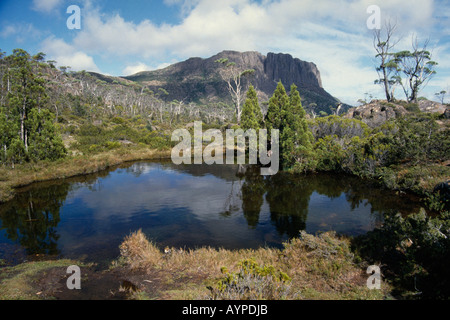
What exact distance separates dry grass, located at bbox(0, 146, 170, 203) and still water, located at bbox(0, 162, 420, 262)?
1032mm

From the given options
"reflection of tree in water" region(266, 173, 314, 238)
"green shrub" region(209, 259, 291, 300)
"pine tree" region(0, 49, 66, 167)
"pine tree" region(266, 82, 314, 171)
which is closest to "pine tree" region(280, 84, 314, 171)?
"pine tree" region(266, 82, 314, 171)

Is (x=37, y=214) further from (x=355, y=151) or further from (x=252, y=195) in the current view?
(x=355, y=151)

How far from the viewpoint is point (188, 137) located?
47.6 metres

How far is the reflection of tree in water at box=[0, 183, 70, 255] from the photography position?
1190 cm

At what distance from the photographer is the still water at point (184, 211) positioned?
12.0 m

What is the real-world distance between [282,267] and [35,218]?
50.2 feet

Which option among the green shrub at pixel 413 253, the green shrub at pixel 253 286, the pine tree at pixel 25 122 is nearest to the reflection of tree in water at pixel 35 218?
the pine tree at pixel 25 122

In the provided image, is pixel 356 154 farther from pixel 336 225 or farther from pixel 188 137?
pixel 188 137

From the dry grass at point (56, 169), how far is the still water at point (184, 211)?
1032 millimetres

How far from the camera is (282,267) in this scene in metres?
8.88

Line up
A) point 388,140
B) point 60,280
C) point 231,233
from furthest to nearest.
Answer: point 388,140 < point 231,233 < point 60,280

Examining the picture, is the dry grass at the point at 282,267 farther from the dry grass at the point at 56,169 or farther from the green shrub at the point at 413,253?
the dry grass at the point at 56,169

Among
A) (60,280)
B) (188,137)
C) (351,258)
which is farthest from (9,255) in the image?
(188,137)
